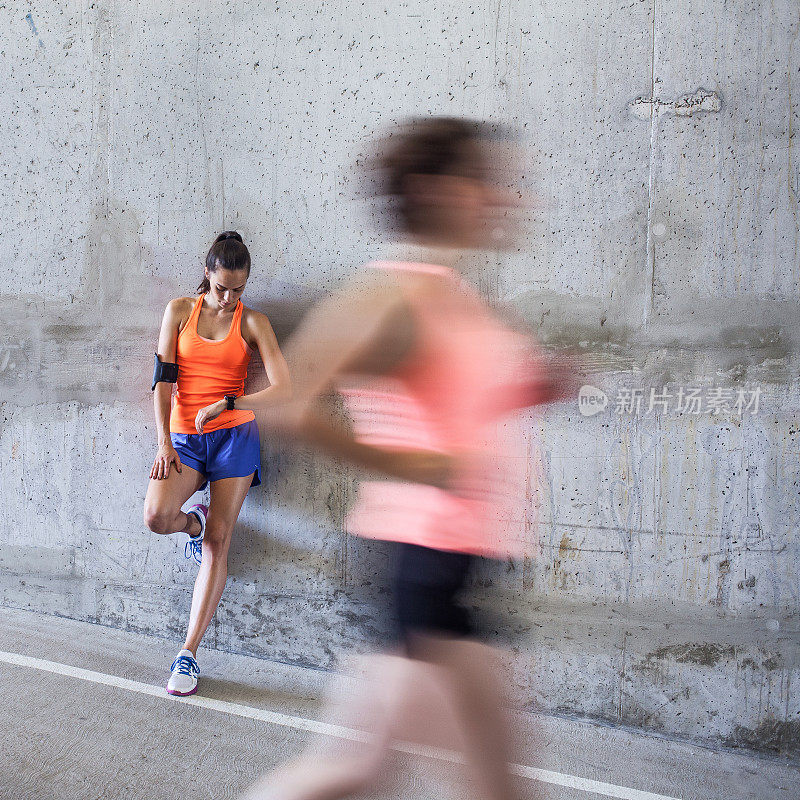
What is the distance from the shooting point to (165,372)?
293 cm

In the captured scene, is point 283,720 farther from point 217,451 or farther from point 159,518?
point 217,451

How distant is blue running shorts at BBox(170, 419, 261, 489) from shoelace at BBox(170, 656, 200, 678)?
81cm

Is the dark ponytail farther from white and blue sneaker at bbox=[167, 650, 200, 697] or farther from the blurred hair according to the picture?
white and blue sneaker at bbox=[167, 650, 200, 697]

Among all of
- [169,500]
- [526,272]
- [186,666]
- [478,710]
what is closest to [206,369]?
[169,500]

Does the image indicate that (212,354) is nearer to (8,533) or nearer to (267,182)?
(267,182)

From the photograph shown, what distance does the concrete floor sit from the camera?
2275 mm

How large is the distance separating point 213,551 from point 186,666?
51 cm

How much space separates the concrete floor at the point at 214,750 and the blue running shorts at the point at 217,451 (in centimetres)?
99

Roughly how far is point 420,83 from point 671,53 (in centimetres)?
105

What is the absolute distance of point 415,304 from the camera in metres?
1.53

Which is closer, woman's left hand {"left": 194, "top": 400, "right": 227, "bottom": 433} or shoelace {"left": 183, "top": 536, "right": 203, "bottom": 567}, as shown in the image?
woman's left hand {"left": 194, "top": 400, "right": 227, "bottom": 433}

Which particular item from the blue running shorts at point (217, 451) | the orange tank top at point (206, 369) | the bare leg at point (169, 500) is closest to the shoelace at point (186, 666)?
the bare leg at point (169, 500)

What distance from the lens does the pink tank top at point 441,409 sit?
150cm

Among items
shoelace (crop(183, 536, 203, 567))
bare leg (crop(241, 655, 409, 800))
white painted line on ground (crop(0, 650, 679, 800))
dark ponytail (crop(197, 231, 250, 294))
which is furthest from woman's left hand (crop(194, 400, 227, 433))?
bare leg (crop(241, 655, 409, 800))
